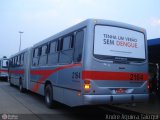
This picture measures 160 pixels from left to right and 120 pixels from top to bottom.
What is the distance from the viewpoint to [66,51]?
10492 mm

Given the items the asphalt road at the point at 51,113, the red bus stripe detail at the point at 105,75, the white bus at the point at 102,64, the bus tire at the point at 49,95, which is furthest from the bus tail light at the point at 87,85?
the bus tire at the point at 49,95

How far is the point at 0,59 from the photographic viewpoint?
3581cm

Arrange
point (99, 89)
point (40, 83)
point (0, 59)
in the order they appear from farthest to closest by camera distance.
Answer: point (0, 59) < point (40, 83) < point (99, 89)

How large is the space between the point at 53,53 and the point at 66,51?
1.78 metres

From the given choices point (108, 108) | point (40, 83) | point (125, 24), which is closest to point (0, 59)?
point (40, 83)

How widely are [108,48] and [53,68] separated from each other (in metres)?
3.33

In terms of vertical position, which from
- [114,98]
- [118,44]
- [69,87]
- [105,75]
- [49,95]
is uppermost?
Answer: [118,44]

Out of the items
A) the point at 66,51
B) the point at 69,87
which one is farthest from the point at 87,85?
the point at 66,51

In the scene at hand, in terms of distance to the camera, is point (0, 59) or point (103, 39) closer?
point (103, 39)

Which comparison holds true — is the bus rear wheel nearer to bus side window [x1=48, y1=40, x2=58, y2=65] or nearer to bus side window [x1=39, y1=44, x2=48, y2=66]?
bus side window [x1=48, y1=40, x2=58, y2=65]

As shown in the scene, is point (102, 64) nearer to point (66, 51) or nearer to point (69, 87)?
point (69, 87)

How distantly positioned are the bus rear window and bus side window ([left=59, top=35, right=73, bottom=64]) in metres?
1.35

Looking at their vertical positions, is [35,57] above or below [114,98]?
above

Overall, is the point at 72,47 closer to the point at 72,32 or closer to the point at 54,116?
the point at 72,32
